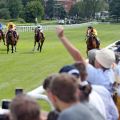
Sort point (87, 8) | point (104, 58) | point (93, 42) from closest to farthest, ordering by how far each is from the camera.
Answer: point (104, 58) < point (93, 42) < point (87, 8)

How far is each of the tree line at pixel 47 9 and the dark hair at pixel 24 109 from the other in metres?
78.9

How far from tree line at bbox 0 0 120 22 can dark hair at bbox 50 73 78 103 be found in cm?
7872

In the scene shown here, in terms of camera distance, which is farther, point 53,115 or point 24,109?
point 53,115

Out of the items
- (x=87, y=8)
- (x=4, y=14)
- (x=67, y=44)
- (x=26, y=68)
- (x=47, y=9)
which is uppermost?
(x=67, y=44)

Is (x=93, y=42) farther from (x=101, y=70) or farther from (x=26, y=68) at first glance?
(x=101, y=70)

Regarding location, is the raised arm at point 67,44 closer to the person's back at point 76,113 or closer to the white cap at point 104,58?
the white cap at point 104,58

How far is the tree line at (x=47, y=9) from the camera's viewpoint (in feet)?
279

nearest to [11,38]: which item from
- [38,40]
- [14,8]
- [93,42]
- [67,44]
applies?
[38,40]

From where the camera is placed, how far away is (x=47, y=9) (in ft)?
401

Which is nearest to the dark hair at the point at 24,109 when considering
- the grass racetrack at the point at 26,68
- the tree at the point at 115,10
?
the grass racetrack at the point at 26,68

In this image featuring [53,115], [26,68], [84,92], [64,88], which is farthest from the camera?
[26,68]

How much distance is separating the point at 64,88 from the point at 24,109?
35 centimetres

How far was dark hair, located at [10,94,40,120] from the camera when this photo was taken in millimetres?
3419

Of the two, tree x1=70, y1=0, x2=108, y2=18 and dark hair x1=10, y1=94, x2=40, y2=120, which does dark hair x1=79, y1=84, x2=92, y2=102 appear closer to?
dark hair x1=10, y1=94, x2=40, y2=120
